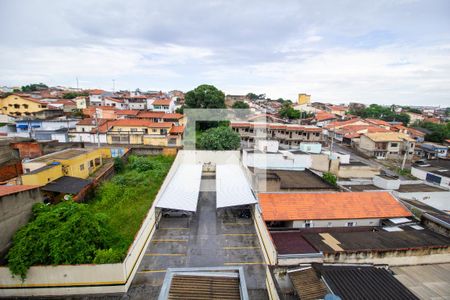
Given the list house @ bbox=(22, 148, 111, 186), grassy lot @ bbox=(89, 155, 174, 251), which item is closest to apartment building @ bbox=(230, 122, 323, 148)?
grassy lot @ bbox=(89, 155, 174, 251)

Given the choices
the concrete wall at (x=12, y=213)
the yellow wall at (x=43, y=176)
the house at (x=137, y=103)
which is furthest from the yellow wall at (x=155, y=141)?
the house at (x=137, y=103)

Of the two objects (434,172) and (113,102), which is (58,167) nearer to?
(434,172)

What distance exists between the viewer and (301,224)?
12.4 m

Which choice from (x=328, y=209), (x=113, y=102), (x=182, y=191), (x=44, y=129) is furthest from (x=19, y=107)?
(x=328, y=209)

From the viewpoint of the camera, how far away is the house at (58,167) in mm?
12812

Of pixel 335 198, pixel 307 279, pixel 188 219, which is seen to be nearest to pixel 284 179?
pixel 335 198

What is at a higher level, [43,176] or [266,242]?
[43,176]

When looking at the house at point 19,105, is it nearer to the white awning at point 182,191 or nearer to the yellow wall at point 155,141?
the yellow wall at point 155,141

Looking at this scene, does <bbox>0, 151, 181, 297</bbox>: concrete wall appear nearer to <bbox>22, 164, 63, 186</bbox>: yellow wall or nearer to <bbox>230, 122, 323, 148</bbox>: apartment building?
<bbox>22, 164, 63, 186</bbox>: yellow wall

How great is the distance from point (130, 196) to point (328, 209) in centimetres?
1240

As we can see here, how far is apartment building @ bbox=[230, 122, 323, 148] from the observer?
31.2 meters

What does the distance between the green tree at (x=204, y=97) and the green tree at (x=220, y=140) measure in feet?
36.7

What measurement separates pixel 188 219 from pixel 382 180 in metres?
15.6

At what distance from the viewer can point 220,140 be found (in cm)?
2370
